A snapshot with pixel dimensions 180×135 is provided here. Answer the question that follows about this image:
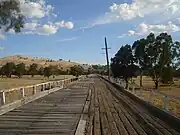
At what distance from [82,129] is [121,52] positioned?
81.0m

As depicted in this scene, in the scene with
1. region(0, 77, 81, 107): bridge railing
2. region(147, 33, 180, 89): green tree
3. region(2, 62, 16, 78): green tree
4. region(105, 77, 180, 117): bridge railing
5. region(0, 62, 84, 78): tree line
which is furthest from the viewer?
region(2, 62, 16, 78): green tree

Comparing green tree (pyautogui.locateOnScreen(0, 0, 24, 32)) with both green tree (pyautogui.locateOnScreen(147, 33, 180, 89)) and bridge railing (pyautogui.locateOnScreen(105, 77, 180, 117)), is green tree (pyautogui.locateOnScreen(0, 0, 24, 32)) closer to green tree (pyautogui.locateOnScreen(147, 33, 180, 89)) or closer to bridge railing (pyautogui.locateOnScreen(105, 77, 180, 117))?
bridge railing (pyautogui.locateOnScreen(105, 77, 180, 117))

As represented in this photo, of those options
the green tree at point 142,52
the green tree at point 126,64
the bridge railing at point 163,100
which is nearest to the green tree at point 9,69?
the green tree at point 126,64

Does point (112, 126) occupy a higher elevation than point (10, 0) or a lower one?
lower

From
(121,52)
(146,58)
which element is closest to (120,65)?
(121,52)

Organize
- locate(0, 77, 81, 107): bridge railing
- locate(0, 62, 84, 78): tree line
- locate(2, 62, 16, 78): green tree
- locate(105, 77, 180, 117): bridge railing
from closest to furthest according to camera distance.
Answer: locate(105, 77, 180, 117): bridge railing, locate(0, 77, 81, 107): bridge railing, locate(0, 62, 84, 78): tree line, locate(2, 62, 16, 78): green tree

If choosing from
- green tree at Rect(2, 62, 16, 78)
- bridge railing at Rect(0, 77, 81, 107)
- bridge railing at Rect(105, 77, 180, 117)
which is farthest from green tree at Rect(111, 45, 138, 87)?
green tree at Rect(2, 62, 16, 78)

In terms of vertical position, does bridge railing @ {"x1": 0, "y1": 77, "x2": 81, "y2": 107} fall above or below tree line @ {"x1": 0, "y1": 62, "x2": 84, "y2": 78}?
below

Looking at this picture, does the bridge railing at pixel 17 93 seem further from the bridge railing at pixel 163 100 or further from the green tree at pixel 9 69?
the green tree at pixel 9 69

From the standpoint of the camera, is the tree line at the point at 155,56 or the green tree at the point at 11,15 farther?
the tree line at the point at 155,56

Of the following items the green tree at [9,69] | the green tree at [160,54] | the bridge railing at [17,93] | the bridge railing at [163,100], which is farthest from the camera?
the green tree at [9,69]

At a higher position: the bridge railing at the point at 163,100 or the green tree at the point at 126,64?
the green tree at the point at 126,64

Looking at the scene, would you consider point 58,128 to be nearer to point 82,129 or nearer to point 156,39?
point 82,129

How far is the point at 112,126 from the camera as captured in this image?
40.0 feet
